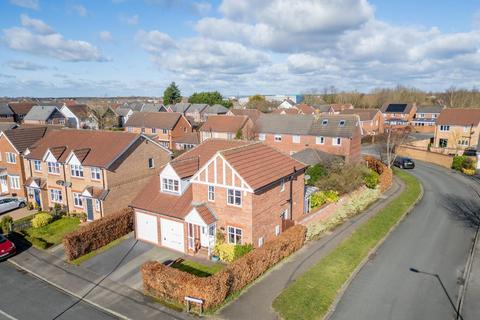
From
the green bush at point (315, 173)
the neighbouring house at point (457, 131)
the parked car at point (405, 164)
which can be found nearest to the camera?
the green bush at point (315, 173)

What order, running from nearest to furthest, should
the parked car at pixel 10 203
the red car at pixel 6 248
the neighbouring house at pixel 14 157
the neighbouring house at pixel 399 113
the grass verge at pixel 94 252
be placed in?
the grass verge at pixel 94 252 → the red car at pixel 6 248 → the parked car at pixel 10 203 → the neighbouring house at pixel 14 157 → the neighbouring house at pixel 399 113

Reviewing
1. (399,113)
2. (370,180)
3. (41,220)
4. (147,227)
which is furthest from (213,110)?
(147,227)

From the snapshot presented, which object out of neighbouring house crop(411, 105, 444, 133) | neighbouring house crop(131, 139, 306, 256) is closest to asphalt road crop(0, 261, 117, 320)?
neighbouring house crop(131, 139, 306, 256)

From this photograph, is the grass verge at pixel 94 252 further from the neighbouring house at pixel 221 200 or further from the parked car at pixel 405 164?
the parked car at pixel 405 164

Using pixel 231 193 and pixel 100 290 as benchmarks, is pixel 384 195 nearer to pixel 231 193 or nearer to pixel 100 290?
pixel 231 193

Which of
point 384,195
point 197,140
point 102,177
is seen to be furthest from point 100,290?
point 197,140

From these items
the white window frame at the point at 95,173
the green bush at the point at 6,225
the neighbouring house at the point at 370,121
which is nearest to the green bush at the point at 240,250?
the white window frame at the point at 95,173
